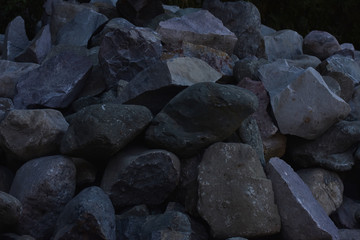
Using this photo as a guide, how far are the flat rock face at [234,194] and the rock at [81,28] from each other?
6.31ft

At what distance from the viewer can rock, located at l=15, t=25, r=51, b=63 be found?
4.04 m

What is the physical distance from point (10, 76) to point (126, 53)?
2.84 ft

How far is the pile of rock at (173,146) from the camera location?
8.10 feet

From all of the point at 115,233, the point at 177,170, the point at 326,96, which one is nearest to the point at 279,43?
the point at 326,96

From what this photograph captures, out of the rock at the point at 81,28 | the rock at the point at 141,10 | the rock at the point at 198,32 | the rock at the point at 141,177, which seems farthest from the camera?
the rock at the point at 141,10

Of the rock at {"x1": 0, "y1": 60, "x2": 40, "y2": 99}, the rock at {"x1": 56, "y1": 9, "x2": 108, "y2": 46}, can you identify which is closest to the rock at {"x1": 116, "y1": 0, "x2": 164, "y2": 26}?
the rock at {"x1": 56, "y1": 9, "x2": 108, "y2": 46}

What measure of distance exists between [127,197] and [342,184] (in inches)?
55.4

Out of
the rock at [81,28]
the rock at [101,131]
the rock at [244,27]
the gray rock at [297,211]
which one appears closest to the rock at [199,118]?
the rock at [101,131]

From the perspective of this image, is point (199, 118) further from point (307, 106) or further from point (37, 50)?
point (37, 50)

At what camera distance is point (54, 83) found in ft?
11.2

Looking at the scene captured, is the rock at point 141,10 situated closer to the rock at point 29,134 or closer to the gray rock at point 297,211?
the rock at point 29,134

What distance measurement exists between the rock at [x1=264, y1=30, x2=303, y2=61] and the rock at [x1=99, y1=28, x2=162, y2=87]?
1.38m

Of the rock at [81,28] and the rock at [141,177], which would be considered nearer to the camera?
the rock at [141,177]

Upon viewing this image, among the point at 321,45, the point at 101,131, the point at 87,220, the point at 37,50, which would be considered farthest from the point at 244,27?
the point at 87,220
